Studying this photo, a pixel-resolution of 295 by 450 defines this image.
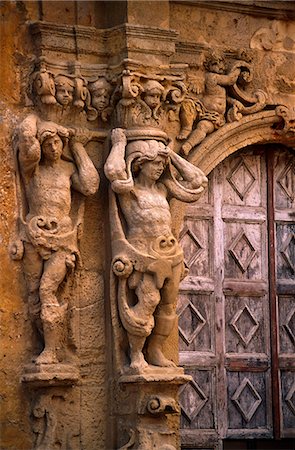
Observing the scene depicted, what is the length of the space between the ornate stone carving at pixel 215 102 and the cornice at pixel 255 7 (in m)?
0.33

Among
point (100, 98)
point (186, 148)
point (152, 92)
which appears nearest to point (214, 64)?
point (186, 148)

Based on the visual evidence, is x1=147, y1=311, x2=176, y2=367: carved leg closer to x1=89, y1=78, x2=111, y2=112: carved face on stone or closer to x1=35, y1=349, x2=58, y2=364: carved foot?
x1=35, y1=349, x2=58, y2=364: carved foot

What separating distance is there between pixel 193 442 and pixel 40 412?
1276mm

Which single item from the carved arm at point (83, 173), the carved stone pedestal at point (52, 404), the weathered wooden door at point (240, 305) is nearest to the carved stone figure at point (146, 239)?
the carved arm at point (83, 173)

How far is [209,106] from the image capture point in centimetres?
1198

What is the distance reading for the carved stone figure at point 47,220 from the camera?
36.4 ft

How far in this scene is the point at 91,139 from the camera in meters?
11.5

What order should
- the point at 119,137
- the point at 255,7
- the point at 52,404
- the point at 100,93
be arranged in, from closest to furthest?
the point at 52,404 → the point at 119,137 → the point at 100,93 → the point at 255,7

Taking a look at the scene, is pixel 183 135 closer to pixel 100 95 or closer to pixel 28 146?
pixel 100 95

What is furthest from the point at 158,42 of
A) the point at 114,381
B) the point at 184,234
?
the point at 114,381

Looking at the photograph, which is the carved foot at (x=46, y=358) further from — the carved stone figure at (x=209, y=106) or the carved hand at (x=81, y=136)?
the carved stone figure at (x=209, y=106)

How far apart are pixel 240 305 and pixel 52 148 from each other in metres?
1.90

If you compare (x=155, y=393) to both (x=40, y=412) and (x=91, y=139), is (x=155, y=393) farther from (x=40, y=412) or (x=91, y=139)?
(x=91, y=139)

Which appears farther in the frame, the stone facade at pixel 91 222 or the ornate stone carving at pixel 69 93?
the ornate stone carving at pixel 69 93
